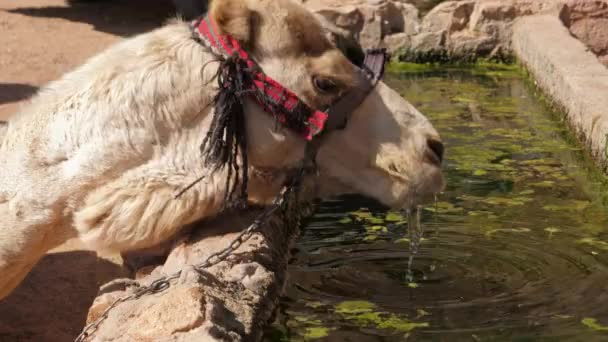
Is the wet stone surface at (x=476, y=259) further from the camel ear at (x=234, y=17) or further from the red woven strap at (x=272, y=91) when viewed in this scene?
the camel ear at (x=234, y=17)

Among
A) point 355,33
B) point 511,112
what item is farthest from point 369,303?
point 355,33

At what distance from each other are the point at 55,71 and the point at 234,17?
8.44 metres

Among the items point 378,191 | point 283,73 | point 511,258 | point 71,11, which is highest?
point 283,73

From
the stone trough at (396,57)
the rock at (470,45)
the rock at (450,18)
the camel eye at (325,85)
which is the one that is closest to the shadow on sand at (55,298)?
the stone trough at (396,57)

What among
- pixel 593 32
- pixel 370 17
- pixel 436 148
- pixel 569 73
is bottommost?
pixel 370 17

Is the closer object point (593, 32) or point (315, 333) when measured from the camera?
point (315, 333)

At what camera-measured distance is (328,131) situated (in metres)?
3.74

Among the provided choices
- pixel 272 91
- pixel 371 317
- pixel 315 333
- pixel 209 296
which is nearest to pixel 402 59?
pixel 371 317

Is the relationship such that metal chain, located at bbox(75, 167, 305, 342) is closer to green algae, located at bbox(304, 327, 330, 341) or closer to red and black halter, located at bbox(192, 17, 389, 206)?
red and black halter, located at bbox(192, 17, 389, 206)

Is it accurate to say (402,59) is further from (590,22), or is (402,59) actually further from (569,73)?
(569,73)

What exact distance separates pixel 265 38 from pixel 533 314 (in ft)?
4.84

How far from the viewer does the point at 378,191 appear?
385 centimetres

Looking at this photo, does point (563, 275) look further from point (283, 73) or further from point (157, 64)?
point (157, 64)

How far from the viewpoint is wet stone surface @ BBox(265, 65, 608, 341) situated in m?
3.97
